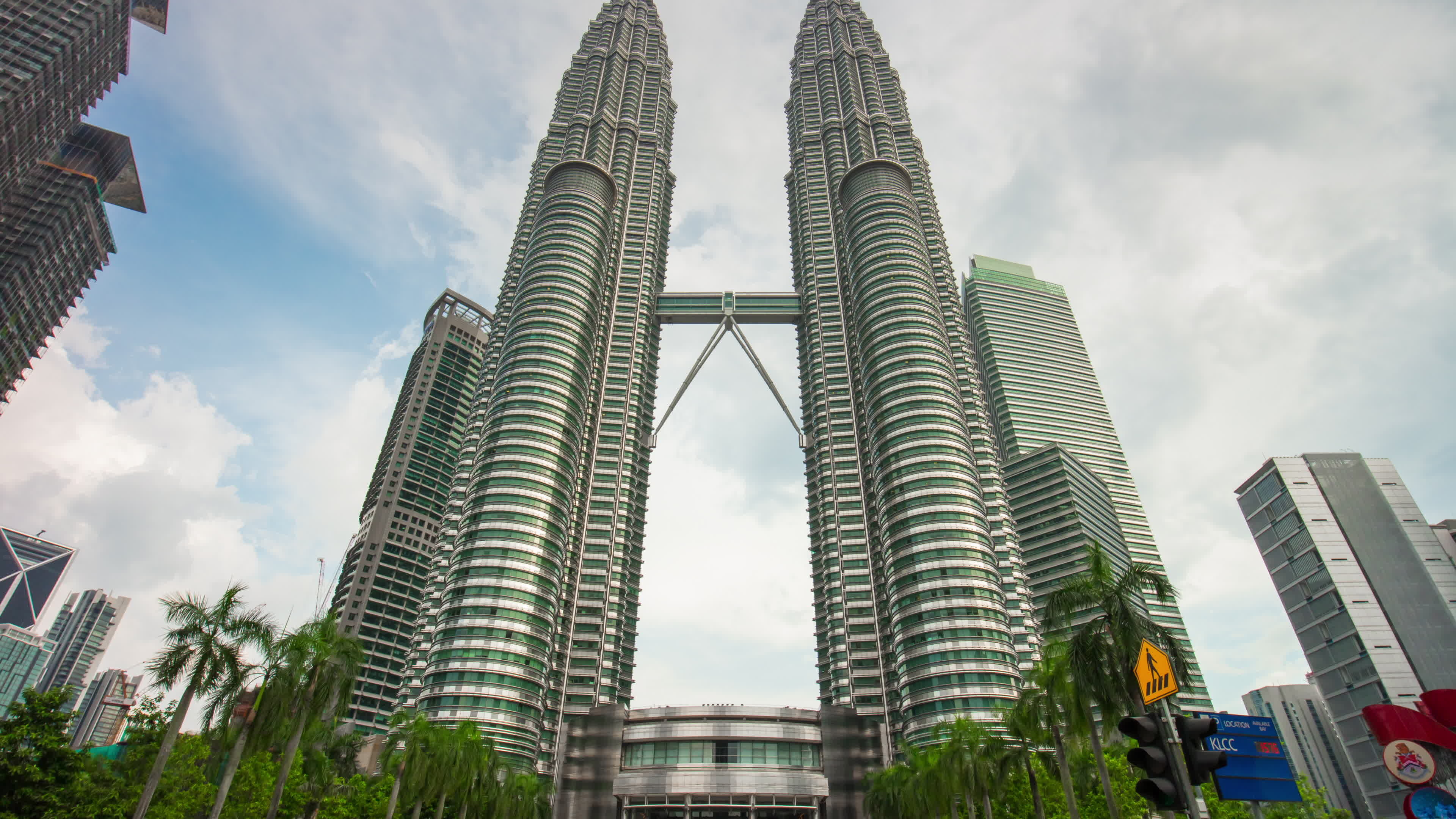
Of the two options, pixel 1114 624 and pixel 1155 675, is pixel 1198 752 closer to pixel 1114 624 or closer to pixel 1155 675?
pixel 1155 675

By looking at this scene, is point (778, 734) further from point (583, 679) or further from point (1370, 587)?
point (1370, 587)

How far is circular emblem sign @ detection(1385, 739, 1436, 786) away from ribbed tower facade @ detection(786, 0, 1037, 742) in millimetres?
52190

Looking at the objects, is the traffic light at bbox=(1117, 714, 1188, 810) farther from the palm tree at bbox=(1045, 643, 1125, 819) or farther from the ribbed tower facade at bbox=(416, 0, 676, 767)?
the ribbed tower facade at bbox=(416, 0, 676, 767)

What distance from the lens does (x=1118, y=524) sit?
18975 centimetres

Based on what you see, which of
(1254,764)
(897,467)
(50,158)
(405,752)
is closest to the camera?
(1254,764)

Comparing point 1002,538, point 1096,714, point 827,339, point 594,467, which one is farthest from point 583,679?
point 1096,714

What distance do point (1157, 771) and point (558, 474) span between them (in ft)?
400

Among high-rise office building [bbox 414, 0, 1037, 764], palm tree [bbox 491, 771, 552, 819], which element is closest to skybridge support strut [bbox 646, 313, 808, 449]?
high-rise office building [bbox 414, 0, 1037, 764]

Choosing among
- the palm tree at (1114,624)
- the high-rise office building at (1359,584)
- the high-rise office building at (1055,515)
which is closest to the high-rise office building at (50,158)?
the palm tree at (1114,624)

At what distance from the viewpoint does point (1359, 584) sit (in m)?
115

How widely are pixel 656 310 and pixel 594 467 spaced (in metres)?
48.8

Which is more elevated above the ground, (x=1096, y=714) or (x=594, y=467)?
(x=594, y=467)

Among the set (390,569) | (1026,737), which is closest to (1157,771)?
(1026,737)

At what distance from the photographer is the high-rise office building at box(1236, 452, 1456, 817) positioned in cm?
10588
